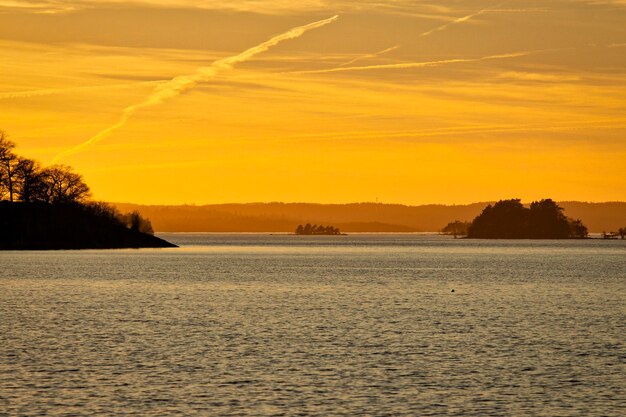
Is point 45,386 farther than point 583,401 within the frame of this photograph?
Yes

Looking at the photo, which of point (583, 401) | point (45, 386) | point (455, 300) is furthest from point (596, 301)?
point (45, 386)

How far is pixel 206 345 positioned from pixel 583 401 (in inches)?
1219

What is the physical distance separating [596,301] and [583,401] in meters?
76.3

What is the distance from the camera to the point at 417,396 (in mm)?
52000

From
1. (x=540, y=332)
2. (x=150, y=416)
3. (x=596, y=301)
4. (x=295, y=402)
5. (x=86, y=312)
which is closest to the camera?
(x=150, y=416)

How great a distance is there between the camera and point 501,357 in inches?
2633

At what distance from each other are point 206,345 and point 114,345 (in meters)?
6.51

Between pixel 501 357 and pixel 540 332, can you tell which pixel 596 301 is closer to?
pixel 540 332

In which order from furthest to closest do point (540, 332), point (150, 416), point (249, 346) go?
point (540, 332)
point (249, 346)
point (150, 416)

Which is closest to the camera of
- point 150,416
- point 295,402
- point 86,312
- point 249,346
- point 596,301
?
point 150,416

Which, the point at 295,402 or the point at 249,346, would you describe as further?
the point at 249,346

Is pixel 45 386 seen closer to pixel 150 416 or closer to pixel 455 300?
pixel 150 416

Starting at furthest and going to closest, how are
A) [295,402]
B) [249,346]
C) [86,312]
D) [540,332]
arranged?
[86,312] → [540,332] → [249,346] → [295,402]

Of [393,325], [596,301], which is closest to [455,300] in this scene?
[596,301]
